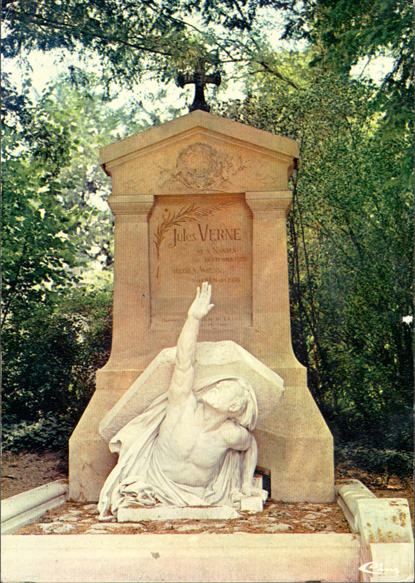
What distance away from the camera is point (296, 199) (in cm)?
991

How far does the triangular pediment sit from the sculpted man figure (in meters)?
1.41

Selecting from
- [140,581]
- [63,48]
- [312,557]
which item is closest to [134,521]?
[140,581]

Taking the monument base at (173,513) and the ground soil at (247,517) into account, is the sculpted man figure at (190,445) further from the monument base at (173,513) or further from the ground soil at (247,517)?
the ground soil at (247,517)

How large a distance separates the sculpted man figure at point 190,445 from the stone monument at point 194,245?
87cm

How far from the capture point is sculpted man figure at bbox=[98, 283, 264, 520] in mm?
5285

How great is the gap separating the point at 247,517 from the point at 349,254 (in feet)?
17.3

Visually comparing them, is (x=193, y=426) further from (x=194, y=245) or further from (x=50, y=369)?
(x=50, y=369)

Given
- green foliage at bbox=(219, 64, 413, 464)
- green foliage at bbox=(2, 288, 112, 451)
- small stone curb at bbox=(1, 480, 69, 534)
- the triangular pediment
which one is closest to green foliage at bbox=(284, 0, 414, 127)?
green foliage at bbox=(219, 64, 413, 464)

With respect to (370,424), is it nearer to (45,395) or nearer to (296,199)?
(296,199)

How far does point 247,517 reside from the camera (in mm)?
5180

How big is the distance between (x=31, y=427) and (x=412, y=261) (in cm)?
517

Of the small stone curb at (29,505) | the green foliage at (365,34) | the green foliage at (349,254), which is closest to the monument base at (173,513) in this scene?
the small stone curb at (29,505)

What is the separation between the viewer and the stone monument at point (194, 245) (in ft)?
20.7

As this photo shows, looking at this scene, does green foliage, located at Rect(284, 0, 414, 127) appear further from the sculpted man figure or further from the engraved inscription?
the sculpted man figure
